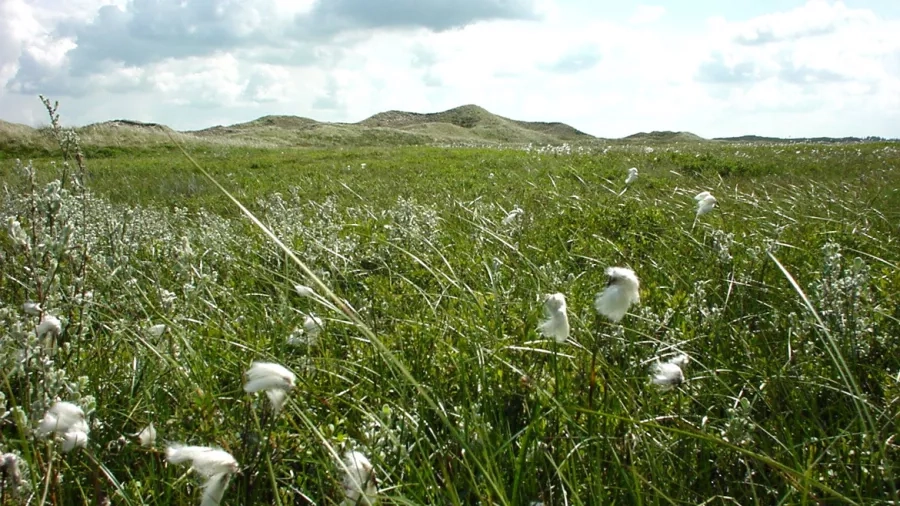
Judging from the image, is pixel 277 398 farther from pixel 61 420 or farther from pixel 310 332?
pixel 310 332

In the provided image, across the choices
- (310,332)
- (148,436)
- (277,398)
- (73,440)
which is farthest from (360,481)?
(310,332)

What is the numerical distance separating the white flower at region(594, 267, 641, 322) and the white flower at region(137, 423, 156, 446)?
1574 millimetres

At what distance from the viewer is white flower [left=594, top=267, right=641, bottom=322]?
67.3 inches

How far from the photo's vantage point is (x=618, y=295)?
5.67ft

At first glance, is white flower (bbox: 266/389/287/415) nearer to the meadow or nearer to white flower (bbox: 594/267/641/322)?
the meadow

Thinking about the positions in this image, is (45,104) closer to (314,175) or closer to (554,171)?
(554,171)

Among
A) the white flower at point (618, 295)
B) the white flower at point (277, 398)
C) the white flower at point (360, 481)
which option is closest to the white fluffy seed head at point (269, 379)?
the white flower at point (277, 398)

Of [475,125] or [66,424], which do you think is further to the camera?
[475,125]

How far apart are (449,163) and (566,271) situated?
13.6m

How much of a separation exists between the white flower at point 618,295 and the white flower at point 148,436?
1.57 m

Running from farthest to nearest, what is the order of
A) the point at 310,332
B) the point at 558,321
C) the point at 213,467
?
1. the point at 310,332
2. the point at 558,321
3. the point at 213,467

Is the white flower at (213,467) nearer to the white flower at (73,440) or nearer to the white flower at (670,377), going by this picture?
the white flower at (73,440)

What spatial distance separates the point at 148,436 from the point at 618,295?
165 cm

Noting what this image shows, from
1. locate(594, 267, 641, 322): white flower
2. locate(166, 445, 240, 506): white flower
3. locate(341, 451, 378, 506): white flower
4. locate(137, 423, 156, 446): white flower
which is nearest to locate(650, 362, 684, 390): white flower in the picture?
locate(594, 267, 641, 322): white flower
